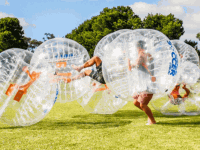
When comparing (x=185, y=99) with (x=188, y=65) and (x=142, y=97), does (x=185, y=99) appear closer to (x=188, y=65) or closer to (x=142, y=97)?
(x=188, y=65)

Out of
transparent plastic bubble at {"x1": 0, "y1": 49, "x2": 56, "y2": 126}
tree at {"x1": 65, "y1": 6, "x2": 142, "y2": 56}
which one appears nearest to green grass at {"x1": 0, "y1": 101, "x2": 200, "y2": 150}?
transparent plastic bubble at {"x1": 0, "y1": 49, "x2": 56, "y2": 126}

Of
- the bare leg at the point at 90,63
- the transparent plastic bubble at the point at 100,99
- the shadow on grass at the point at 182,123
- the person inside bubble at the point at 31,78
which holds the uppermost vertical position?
the bare leg at the point at 90,63

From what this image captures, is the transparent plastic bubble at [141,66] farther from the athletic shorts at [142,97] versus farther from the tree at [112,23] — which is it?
the tree at [112,23]

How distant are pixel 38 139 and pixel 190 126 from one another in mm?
3089

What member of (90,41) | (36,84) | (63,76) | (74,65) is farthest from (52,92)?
(90,41)

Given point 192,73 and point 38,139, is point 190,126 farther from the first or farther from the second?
point 38,139

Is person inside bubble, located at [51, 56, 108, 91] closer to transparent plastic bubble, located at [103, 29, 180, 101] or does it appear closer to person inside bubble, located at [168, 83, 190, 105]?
transparent plastic bubble, located at [103, 29, 180, 101]

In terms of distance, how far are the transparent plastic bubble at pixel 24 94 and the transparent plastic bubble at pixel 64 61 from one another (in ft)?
1.59

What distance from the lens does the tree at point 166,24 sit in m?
24.9

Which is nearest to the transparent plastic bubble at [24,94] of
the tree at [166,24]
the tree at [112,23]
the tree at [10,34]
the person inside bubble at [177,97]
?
the person inside bubble at [177,97]

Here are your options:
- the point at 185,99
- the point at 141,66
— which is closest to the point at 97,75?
the point at 141,66

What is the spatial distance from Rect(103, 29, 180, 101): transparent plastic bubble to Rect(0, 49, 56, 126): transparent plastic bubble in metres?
1.26

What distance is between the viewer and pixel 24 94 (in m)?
4.11

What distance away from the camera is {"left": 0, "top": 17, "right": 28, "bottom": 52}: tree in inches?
1057
